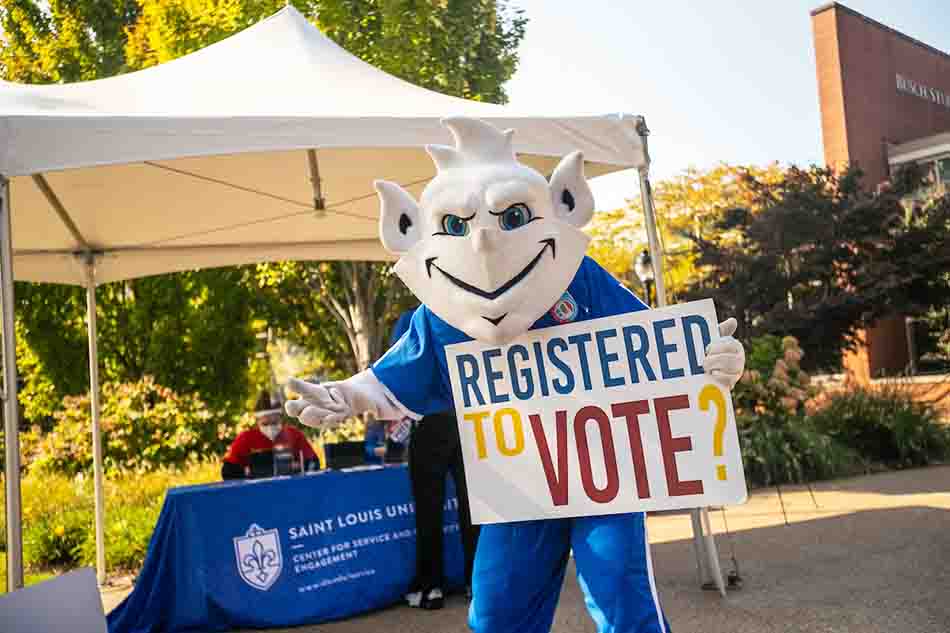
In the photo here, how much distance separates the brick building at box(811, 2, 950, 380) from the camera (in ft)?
60.6

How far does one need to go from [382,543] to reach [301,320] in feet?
44.3

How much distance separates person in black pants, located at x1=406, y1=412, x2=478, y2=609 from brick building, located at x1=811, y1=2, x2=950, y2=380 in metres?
14.1

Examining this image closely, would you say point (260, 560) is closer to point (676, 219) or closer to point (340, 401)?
point (340, 401)

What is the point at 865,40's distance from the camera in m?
19.9

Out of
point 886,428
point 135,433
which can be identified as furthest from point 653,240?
point 135,433

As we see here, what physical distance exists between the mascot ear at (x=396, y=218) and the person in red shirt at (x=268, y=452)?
336cm

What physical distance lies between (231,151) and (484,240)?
2127 mm

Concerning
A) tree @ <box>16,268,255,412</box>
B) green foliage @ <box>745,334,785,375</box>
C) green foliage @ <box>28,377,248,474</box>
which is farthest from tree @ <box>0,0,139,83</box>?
green foliage @ <box>745,334,785,375</box>

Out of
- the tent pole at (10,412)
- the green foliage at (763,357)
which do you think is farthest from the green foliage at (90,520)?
the green foliage at (763,357)

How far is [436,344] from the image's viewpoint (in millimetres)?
3137

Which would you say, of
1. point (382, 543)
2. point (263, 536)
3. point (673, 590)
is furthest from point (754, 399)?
point (263, 536)

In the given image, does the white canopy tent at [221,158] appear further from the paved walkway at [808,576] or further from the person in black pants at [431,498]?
the paved walkway at [808,576]

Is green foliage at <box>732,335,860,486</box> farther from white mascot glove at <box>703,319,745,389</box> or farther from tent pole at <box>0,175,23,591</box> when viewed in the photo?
tent pole at <box>0,175,23,591</box>

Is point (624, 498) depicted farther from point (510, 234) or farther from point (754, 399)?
point (754, 399)
